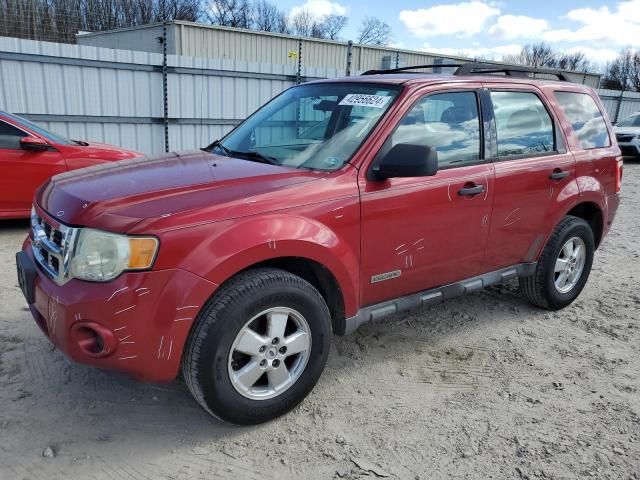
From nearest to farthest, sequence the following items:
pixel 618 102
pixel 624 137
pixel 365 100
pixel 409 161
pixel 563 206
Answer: pixel 409 161
pixel 365 100
pixel 563 206
pixel 624 137
pixel 618 102

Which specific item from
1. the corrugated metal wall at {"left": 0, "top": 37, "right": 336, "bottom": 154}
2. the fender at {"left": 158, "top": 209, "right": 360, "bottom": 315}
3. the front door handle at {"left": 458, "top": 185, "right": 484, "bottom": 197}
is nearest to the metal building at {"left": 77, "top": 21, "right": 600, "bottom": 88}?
the corrugated metal wall at {"left": 0, "top": 37, "right": 336, "bottom": 154}

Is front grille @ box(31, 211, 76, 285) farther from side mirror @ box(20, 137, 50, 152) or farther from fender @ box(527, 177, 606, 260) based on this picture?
side mirror @ box(20, 137, 50, 152)

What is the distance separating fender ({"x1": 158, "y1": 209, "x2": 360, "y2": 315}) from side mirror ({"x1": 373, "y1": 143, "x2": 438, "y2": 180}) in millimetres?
266

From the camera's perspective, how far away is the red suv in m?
2.45

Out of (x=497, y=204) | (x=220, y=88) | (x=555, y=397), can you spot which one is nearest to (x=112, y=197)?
(x=497, y=204)

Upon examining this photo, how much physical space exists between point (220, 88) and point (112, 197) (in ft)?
30.5

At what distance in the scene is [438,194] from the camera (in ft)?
11.0

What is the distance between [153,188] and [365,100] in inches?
57.4

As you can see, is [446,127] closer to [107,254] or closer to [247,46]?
[107,254]

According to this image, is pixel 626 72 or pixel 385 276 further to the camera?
pixel 626 72

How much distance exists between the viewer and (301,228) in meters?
2.77

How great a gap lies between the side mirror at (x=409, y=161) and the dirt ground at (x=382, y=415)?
1.31 m

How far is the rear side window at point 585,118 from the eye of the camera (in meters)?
4.39

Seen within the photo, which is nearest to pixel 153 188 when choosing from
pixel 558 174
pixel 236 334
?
pixel 236 334
